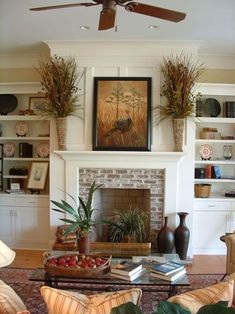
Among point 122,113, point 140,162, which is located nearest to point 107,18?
point 122,113

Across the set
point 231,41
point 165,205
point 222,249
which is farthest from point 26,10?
point 222,249

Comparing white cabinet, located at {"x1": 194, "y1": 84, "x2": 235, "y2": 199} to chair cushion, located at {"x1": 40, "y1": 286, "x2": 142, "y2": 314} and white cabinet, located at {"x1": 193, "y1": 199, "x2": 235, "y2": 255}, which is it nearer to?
white cabinet, located at {"x1": 193, "y1": 199, "x2": 235, "y2": 255}

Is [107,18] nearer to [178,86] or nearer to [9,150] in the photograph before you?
[178,86]

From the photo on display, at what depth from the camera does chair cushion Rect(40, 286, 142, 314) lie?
1.47 m

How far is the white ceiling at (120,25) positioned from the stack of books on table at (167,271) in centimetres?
248

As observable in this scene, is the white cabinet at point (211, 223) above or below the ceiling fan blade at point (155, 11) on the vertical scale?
below

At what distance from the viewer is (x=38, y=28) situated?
4.22m

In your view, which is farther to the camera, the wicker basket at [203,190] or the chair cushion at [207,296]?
the wicker basket at [203,190]

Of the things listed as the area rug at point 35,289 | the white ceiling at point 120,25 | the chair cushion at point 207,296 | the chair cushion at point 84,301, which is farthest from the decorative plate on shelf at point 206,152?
the chair cushion at point 84,301

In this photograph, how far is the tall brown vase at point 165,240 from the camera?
4496mm

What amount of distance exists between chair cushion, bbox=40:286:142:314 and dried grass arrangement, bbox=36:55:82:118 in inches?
135

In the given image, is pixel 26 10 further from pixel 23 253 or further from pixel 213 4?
pixel 23 253

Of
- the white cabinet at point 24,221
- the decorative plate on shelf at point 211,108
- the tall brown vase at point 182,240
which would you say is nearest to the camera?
the tall brown vase at point 182,240

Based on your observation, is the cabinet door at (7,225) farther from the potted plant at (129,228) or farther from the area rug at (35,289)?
the potted plant at (129,228)
